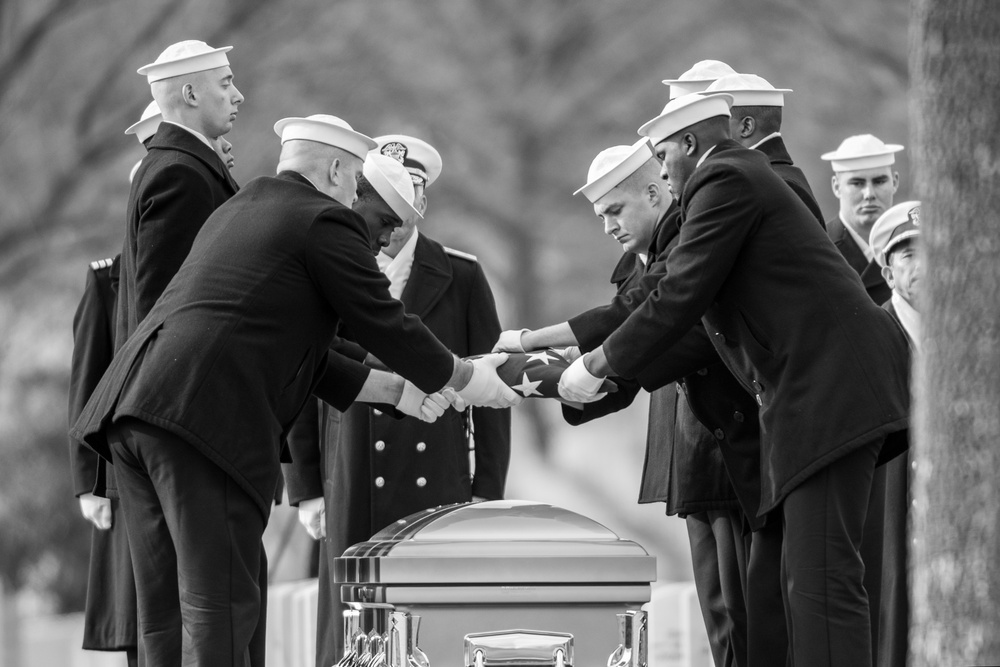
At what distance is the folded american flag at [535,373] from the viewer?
5.20m

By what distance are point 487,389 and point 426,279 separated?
818mm

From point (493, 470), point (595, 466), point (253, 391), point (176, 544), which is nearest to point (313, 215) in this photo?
point (253, 391)

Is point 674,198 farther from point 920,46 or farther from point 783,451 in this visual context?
point 920,46

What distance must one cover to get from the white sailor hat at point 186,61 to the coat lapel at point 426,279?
39.0 inches

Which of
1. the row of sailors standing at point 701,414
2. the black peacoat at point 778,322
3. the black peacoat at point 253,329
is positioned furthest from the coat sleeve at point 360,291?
the black peacoat at point 778,322

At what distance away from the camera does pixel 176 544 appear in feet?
13.8

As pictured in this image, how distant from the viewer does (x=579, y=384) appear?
4.97 m

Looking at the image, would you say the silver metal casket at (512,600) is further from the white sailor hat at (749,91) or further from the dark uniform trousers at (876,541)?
the white sailor hat at (749,91)

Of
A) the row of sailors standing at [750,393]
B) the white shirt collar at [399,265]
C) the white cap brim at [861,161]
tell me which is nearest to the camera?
the row of sailors standing at [750,393]

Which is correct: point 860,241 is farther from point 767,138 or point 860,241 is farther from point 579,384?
point 579,384

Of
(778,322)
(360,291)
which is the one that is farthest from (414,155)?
(778,322)

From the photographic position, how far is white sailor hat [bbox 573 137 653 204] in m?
5.30

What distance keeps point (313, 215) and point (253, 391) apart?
1.67 ft

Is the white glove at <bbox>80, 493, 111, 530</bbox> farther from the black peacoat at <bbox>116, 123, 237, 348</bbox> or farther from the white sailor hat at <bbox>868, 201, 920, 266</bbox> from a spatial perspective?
the white sailor hat at <bbox>868, 201, 920, 266</bbox>
